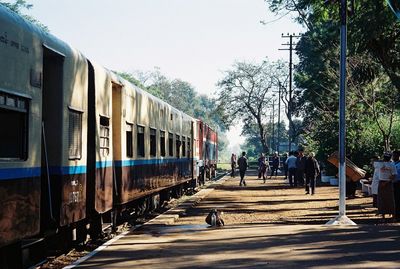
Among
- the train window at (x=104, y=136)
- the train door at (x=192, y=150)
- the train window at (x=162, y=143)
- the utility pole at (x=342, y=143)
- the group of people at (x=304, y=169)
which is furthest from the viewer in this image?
the train door at (x=192, y=150)

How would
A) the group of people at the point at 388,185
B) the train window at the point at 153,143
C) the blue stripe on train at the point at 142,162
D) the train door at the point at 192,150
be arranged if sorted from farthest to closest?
the train door at the point at 192,150 < the train window at the point at 153,143 < the group of people at the point at 388,185 < the blue stripe on train at the point at 142,162

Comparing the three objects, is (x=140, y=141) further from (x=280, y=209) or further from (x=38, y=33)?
(x=38, y=33)

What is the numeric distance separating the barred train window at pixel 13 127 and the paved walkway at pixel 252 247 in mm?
2478

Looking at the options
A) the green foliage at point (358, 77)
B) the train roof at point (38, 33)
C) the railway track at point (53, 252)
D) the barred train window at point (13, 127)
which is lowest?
the railway track at point (53, 252)

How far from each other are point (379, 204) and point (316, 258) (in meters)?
6.09

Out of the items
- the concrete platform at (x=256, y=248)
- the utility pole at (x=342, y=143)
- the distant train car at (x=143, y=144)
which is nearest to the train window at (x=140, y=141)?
the distant train car at (x=143, y=144)

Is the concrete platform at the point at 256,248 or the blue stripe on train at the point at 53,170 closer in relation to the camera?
the blue stripe on train at the point at 53,170

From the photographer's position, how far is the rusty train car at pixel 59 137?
777 cm

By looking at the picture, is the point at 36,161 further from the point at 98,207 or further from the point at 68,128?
the point at 98,207

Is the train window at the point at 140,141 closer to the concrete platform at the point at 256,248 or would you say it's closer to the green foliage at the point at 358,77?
the concrete platform at the point at 256,248

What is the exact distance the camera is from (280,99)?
7844cm

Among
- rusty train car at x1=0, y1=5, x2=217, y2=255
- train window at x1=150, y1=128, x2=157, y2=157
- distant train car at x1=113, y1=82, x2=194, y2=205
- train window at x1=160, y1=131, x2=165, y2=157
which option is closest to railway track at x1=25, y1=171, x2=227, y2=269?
rusty train car at x1=0, y1=5, x2=217, y2=255

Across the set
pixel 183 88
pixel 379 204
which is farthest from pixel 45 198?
pixel 183 88

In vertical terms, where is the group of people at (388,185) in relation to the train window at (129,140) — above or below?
below
